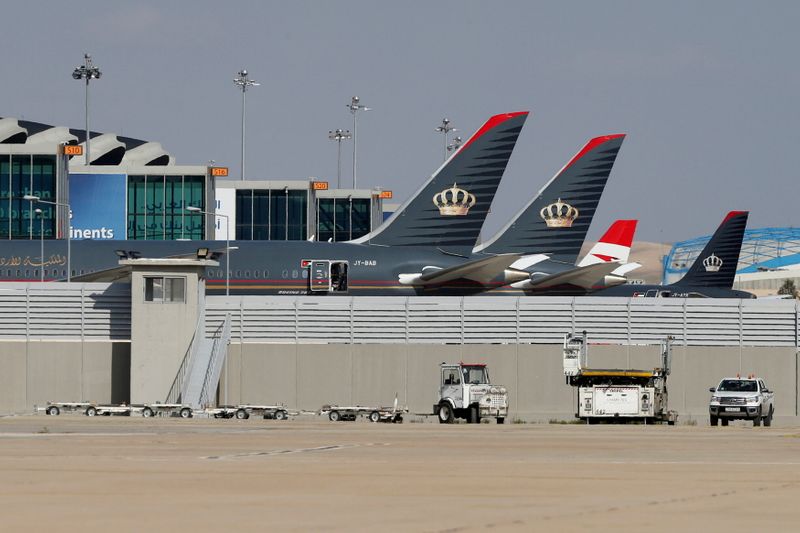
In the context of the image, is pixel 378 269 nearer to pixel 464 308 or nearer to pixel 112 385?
pixel 464 308

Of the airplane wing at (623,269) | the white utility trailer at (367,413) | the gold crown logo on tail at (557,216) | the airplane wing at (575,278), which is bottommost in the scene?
the white utility trailer at (367,413)

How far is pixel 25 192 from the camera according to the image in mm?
122688

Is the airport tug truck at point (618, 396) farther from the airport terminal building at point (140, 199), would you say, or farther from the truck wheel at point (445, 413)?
the airport terminal building at point (140, 199)

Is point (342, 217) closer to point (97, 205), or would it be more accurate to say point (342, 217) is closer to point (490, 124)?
point (97, 205)

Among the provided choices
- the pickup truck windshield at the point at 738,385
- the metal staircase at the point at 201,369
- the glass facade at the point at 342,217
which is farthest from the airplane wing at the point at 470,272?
the glass facade at the point at 342,217

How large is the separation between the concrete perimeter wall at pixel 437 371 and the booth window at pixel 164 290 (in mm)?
3445

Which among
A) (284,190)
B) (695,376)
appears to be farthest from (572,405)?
(284,190)

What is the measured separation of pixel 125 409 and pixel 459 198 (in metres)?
24.7

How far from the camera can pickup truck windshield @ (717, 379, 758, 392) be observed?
5150 centimetres

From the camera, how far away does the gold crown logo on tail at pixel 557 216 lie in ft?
247

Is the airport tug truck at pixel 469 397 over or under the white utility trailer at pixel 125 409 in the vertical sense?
over

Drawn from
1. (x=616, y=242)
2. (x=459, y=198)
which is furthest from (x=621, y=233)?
(x=459, y=198)

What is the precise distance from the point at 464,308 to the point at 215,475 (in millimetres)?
35628

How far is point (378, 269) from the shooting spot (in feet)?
225
